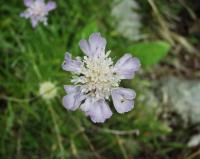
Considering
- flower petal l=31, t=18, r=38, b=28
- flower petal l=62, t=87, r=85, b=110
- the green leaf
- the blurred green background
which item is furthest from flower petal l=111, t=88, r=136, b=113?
the green leaf

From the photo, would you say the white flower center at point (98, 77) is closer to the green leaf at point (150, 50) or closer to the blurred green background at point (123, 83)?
the blurred green background at point (123, 83)

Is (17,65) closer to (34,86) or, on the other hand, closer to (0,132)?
(34,86)

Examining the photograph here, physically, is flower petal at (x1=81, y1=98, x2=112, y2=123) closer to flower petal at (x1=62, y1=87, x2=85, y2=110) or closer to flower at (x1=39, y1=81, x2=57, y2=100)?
flower petal at (x1=62, y1=87, x2=85, y2=110)

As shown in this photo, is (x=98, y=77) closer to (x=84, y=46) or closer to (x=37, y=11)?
(x=84, y=46)

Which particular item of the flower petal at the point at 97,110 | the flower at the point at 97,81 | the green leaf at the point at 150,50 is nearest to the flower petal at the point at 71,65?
the flower at the point at 97,81

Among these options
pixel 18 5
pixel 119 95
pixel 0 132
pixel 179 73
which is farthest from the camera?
pixel 179 73

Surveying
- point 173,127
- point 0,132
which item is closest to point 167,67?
point 173,127

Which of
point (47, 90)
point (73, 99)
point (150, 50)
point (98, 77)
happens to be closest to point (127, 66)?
point (98, 77)
